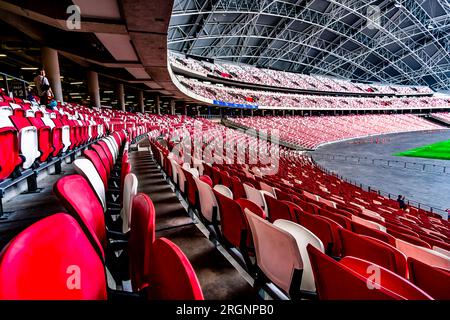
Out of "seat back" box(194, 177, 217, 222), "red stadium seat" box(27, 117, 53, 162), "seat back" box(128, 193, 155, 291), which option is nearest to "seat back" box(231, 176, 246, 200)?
"seat back" box(194, 177, 217, 222)

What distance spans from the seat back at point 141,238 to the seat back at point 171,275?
22cm

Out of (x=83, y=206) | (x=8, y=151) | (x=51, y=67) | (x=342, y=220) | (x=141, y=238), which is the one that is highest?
(x=51, y=67)

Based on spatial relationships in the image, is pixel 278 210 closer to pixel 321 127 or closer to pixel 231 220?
pixel 231 220

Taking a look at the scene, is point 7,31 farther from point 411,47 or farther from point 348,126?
point 411,47

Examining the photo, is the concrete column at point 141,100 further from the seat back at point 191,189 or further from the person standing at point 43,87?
the seat back at point 191,189

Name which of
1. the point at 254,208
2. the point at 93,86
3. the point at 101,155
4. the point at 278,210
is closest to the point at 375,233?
the point at 278,210

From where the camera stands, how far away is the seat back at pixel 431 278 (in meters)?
1.55

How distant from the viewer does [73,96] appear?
136 feet

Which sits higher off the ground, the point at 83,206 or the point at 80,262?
the point at 83,206

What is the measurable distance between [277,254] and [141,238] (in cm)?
89

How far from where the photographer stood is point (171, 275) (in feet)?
2.77

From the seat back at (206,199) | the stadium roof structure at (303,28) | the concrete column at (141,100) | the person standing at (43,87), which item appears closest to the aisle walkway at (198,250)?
the seat back at (206,199)

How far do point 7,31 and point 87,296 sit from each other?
16603mm
